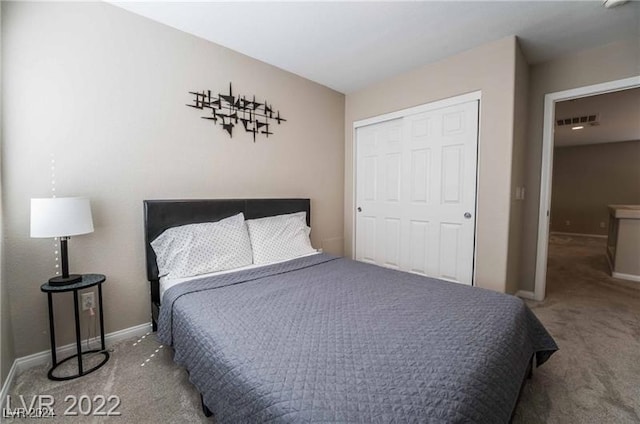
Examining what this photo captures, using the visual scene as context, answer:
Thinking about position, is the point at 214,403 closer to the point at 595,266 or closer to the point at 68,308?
the point at 68,308

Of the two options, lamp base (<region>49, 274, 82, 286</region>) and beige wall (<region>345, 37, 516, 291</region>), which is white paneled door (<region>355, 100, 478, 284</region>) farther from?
lamp base (<region>49, 274, 82, 286</region>)

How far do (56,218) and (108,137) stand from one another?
68 centimetres

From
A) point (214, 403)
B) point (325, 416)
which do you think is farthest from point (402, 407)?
point (214, 403)

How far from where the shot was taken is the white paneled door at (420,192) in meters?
2.62

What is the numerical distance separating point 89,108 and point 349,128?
104 inches

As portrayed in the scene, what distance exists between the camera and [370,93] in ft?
10.9

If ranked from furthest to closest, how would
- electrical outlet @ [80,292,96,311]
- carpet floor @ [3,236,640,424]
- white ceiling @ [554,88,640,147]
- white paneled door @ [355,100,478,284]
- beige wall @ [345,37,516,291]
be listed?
white ceiling @ [554,88,640,147] → white paneled door @ [355,100,478,284] → beige wall @ [345,37,516,291] → electrical outlet @ [80,292,96,311] → carpet floor @ [3,236,640,424]

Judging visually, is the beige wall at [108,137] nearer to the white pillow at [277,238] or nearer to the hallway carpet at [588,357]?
the white pillow at [277,238]

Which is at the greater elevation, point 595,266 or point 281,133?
point 281,133

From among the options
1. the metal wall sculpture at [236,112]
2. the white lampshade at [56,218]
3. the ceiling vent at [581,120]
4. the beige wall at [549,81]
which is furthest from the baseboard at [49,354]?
the ceiling vent at [581,120]

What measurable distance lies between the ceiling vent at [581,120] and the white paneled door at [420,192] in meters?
3.35

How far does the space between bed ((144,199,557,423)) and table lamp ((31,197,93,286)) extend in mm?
644

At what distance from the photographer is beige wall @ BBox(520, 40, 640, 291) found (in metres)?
2.39

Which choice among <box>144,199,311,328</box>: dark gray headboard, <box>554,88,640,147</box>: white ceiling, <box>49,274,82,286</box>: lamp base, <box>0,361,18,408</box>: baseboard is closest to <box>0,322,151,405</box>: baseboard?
<box>0,361,18,408</box>: baseboard
